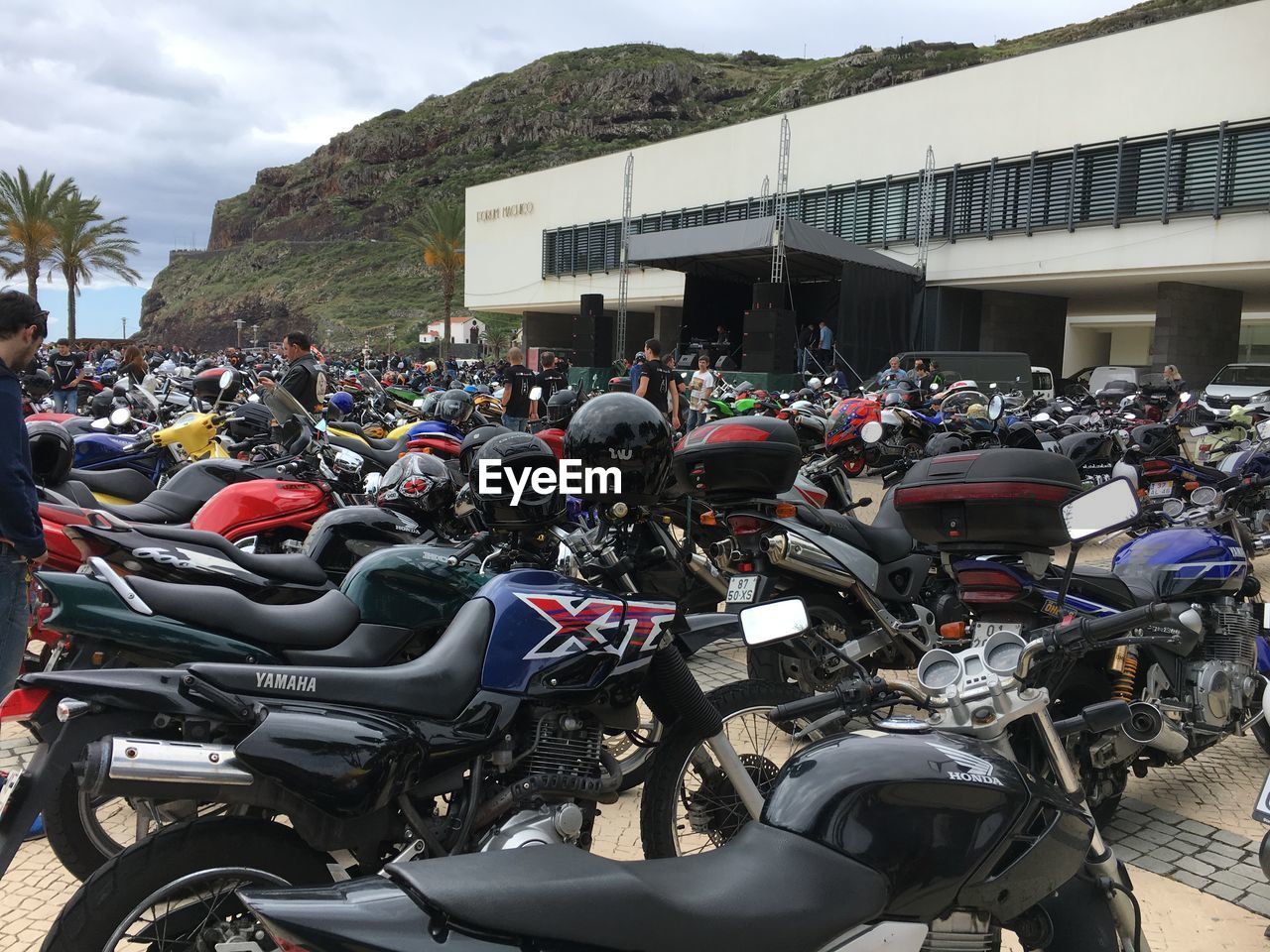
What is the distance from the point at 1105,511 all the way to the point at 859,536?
2.39m

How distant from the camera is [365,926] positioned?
1336 mm

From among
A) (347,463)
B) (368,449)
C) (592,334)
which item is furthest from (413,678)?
(592,334)

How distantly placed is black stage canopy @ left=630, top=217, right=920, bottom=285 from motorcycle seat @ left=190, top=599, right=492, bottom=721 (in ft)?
65.4

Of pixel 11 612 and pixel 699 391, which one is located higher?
pixel 699 391

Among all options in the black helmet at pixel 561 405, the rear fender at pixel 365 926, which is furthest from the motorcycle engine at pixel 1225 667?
the black helmet at pixel 561 405

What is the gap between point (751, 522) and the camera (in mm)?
4316

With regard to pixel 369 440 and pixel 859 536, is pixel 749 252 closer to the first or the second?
pixel 369 440

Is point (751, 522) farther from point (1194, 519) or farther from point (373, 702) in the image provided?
point (1194, 519)

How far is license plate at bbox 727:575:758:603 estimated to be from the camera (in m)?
3.91

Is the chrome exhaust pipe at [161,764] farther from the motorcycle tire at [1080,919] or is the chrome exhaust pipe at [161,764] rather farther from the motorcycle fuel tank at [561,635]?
the motorcycle tire at [1080,919]

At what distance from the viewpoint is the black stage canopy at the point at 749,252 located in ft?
71.6

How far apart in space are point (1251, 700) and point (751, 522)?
2.19 metres

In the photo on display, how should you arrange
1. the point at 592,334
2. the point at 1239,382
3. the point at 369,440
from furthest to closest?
the point at 592,334, the point at 1239,382, the point at 369,440

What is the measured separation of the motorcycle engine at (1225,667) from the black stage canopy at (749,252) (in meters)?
18.2
